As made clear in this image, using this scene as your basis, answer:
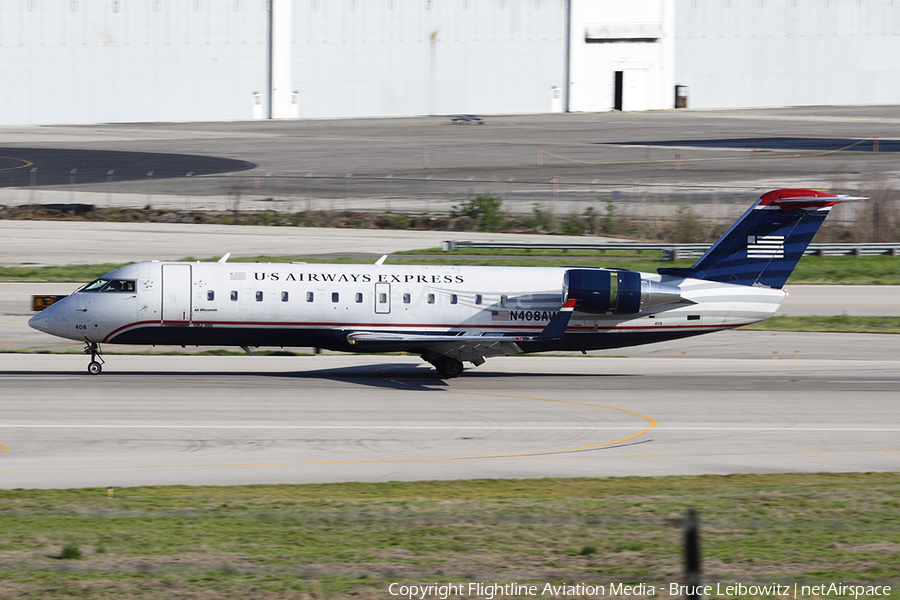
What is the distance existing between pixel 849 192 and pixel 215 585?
5370cm

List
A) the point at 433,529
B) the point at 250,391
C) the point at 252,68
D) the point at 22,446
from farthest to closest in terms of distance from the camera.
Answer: the point at 252,68 < the point at 250,391 < the point at 22,446 < the point at 433,529

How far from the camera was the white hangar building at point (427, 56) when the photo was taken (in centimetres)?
9456

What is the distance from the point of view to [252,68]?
99062mm

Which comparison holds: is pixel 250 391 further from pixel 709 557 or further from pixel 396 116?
pixel 396 116

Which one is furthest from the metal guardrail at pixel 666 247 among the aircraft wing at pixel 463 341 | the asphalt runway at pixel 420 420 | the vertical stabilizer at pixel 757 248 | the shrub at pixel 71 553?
the shrub at pixel 71 553

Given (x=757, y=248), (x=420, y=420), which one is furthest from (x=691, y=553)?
(x=757, y=248)

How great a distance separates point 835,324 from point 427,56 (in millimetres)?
70719

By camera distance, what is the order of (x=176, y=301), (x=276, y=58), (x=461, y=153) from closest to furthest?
(x=176, y=301) < (x=461, y=153) < (x=276, y=58)

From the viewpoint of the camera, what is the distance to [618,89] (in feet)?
358

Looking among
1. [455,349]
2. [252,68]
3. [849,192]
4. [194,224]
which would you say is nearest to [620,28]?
[252,68]

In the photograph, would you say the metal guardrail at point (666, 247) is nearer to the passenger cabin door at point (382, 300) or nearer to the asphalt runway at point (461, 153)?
the asphalt runway at point (461, 153)

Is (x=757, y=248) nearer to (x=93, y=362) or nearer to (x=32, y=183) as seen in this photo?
(x=93, y=362)

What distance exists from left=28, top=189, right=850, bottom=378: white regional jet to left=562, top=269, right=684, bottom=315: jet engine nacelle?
0.10 feet

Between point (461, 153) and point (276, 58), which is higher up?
point (276, 58)
